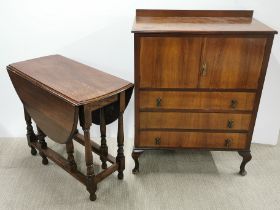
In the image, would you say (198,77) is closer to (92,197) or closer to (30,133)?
(92,197)

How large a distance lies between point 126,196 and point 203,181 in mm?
599

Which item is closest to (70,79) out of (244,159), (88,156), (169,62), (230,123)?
(88,156)

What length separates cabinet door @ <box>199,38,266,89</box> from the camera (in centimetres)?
177

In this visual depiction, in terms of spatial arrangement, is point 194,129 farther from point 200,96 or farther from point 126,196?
point 126,196

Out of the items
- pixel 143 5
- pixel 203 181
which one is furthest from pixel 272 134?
pixel 143 5

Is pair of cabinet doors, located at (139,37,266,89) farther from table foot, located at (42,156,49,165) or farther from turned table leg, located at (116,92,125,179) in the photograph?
table foot, located at (42,156,49,165)

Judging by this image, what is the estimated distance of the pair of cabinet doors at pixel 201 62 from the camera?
1.77m

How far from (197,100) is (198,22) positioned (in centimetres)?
53

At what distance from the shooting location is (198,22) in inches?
78.4

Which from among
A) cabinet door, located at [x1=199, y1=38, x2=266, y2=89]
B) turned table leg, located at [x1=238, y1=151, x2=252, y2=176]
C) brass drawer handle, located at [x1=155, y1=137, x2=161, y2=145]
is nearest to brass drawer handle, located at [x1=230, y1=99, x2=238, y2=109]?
cabinet door, located at [x1=199, y1=38, x2=266, y2=89]

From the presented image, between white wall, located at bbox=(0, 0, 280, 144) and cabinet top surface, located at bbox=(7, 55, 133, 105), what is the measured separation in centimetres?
22

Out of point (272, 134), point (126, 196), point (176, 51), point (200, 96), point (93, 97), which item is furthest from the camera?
point (272, 134)

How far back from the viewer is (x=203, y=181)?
7.29 feet

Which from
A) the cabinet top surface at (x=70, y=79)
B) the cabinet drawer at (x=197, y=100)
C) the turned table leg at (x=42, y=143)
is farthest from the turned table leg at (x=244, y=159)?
the turned table leg at (x=42, y=143)
